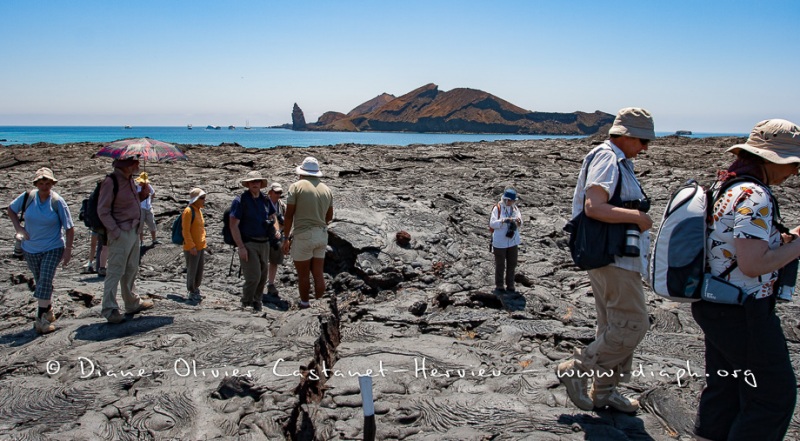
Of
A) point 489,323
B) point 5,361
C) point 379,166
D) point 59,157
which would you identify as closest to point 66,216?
point 5,361

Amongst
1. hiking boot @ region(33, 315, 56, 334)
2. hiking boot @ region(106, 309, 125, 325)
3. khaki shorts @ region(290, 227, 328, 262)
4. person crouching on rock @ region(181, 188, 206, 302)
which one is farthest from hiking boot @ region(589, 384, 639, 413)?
person crouching on rock @ region(181, 188, 206, 302)

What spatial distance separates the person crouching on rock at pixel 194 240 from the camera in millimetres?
7426

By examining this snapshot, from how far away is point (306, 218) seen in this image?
681 cm

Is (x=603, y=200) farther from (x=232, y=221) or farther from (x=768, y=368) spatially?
(x=232, y=221)

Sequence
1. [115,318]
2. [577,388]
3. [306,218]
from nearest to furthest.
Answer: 1. [577,388]
2. [115,318]
3. [306,218]

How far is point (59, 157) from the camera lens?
1855 cm

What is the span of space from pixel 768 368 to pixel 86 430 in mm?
4153

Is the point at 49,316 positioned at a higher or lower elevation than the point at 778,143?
lower

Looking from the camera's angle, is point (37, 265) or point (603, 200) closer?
point (603, 200)

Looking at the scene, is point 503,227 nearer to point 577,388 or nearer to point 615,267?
point 577,388

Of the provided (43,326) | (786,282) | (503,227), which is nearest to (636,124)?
(786,282)

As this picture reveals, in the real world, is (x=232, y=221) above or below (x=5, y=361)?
above

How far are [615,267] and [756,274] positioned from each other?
774 mm

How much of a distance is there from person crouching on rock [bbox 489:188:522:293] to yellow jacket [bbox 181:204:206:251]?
4.04m
